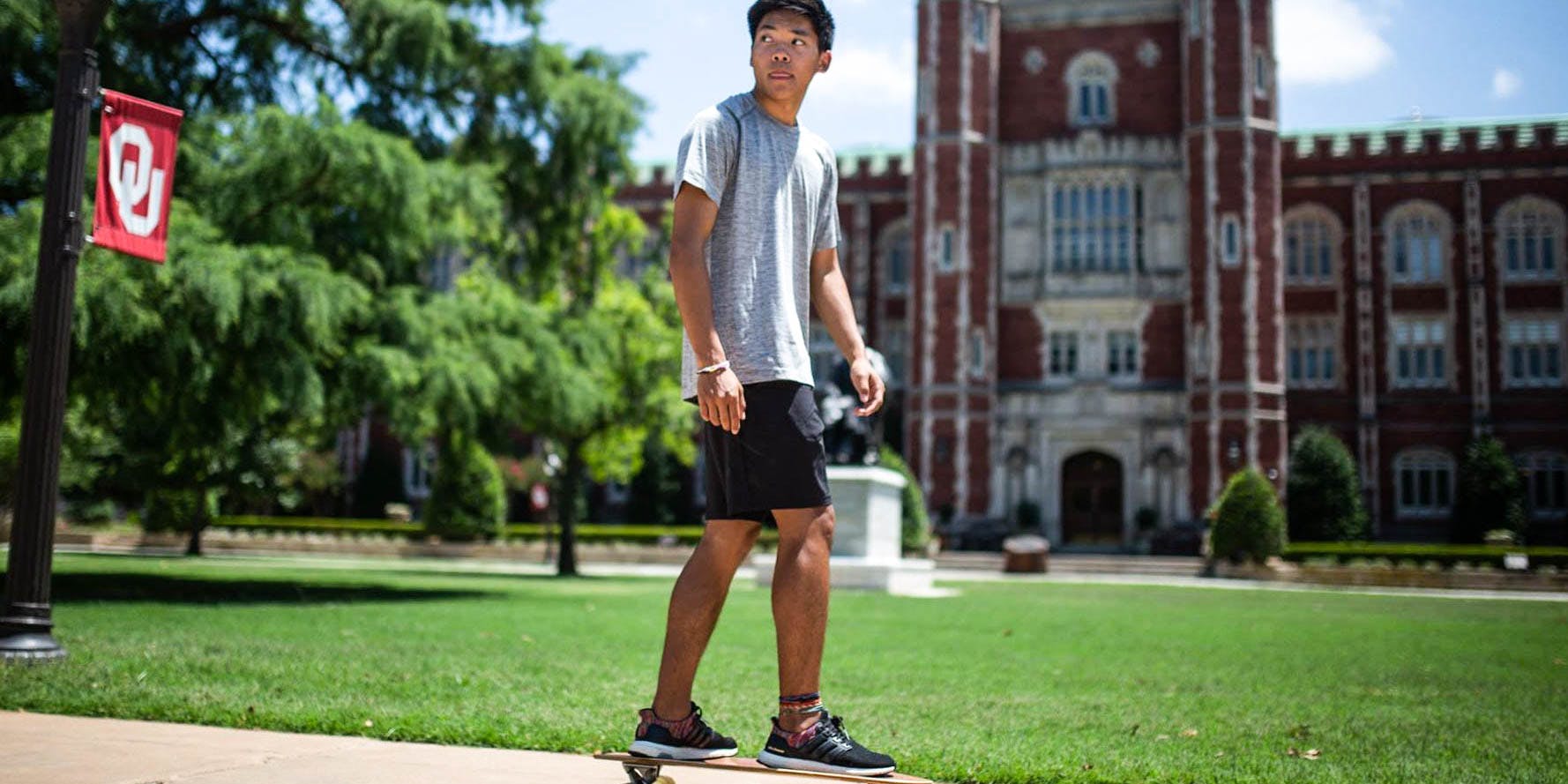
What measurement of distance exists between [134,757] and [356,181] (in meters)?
9.99

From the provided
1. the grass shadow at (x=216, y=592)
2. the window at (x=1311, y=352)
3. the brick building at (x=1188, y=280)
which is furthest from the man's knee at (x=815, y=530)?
the window at (x=1311, y=352)

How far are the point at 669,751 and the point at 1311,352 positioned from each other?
40095 mm

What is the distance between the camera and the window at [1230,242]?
35.5m

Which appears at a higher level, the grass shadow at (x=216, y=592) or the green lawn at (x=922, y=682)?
the green lawn at (x=922, y=682)

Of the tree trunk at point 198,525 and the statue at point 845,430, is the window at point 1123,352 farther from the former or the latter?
the tree trunk at point 198,525

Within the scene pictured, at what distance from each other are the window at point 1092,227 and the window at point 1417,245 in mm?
8770

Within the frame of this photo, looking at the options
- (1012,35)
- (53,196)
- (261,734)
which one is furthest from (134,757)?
(1012,35)

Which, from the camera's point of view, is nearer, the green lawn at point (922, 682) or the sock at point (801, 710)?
the sock at point (801, 710)

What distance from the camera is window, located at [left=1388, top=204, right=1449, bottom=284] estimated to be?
130 feet

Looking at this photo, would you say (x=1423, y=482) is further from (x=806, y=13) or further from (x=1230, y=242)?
(x=806, y=13)

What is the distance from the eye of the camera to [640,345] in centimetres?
2391

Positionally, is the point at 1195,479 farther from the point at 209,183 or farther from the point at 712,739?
the point at 712,739

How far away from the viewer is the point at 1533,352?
38.5 m

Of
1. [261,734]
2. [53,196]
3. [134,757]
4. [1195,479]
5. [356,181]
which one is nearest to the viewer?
[134,757]
